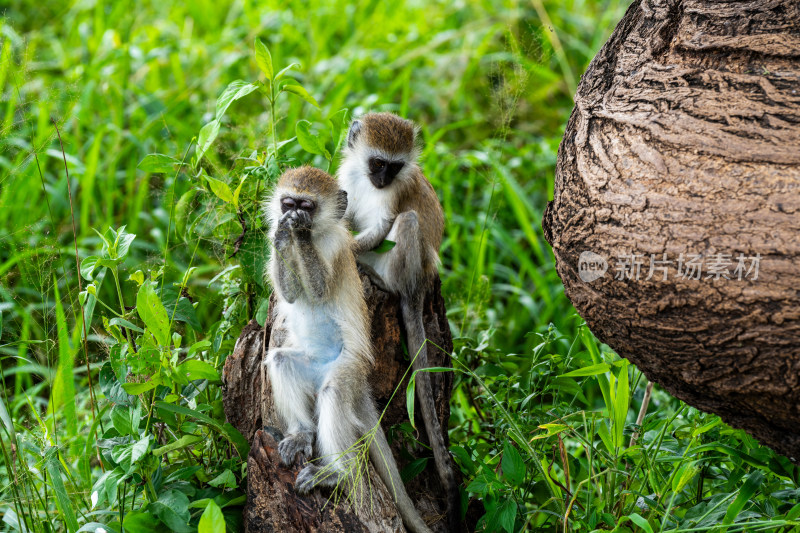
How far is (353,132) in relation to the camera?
16.1 ft

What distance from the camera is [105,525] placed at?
3055 mm

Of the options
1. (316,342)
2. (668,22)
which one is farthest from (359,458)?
(668,22)

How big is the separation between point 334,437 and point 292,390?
343mm

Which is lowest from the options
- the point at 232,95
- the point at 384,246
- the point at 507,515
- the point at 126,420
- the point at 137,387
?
the point at 507,515

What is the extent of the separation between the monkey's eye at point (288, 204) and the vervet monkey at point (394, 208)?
869 millimetres

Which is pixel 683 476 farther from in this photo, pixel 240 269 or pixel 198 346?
pixel 240 269

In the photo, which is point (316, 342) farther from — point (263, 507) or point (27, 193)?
point (27, 193)

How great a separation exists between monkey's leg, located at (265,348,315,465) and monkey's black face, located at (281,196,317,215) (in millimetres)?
651

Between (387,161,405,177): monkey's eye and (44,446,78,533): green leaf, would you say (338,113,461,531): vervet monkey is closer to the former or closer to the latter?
(387,161,405,177): monkey's eye

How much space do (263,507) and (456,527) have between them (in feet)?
3.17

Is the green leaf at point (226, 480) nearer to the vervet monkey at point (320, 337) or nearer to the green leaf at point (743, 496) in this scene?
the vervet monkey at point (320, 337)

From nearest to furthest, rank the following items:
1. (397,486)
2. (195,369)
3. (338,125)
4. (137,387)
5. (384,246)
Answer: (137,387), (195,369), (397,486), (338,125), (384,246)

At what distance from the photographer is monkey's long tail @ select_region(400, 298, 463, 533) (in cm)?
364

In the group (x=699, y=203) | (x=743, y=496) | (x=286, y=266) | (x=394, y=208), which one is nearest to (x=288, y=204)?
(x=286, y=266)
